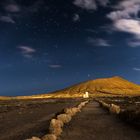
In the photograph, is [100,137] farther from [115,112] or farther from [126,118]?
[115,112]

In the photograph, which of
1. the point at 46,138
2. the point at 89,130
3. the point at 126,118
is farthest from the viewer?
the point at 126,118

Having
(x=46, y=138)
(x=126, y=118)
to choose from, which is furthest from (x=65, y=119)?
(x=46, y=138)

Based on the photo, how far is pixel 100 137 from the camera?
1983 cm

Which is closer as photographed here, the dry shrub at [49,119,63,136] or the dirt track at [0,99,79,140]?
the dry shrub at [49,119,63,136]

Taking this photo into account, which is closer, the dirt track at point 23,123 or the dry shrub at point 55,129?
the dry shrub at point 55,129

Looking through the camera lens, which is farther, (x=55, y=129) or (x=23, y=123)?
(x=23, y=123)

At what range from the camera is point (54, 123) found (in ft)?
70.6

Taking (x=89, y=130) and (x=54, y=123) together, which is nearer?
(x=54, y=123)

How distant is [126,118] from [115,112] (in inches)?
314

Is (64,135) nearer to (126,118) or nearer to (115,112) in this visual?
(126,118)

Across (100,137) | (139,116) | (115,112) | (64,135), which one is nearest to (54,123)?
(64,135)

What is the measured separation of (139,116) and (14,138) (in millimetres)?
10660

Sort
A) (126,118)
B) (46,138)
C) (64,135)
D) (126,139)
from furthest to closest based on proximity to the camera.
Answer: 1. (126,118)
2. (64,135)
3. (126,139)
4. (46,138)

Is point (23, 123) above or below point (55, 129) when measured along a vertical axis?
above
